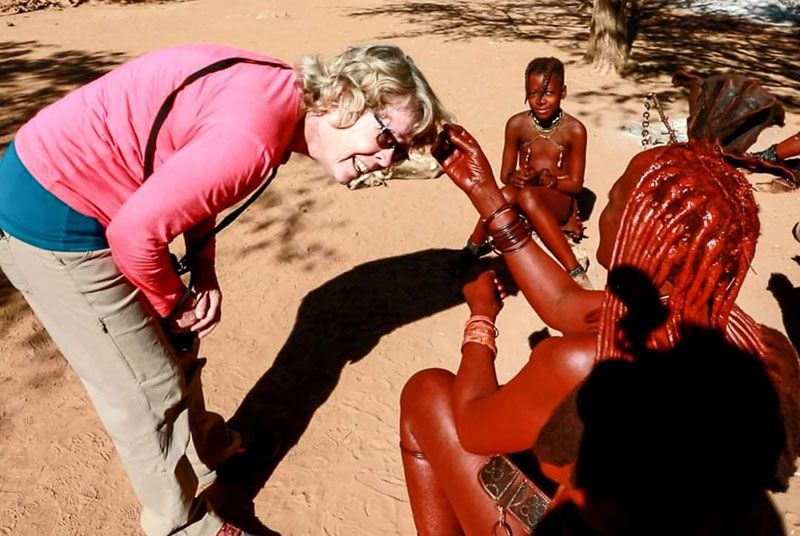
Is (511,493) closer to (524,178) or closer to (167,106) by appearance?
(167,106)

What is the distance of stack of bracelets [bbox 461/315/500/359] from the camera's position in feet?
6.93

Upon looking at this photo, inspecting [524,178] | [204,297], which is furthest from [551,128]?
[204,297]

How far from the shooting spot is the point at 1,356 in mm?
3467

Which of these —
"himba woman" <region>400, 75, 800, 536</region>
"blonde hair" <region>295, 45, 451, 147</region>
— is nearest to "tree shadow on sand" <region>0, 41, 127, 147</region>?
"blonde hair" <region>295, 45, 451, 147</region>

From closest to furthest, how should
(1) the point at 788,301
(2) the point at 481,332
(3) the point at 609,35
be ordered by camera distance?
(2) the point at 481,332 → (1) the point at 788,301 → (3) the point at 609,35

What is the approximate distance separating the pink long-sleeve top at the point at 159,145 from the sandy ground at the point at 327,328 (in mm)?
1412

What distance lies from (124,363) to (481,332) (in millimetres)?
1139

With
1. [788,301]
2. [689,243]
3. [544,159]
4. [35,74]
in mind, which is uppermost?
[689,243]

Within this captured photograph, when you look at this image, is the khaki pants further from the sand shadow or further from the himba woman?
the sand shadow

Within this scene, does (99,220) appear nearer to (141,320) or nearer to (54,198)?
(54,198)

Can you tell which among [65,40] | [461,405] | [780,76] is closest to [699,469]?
[461,405]

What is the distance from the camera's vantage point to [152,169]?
1840mm

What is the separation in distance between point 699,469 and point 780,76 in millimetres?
8555

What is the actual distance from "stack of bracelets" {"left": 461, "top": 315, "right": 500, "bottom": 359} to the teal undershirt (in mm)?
1189
